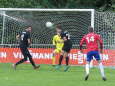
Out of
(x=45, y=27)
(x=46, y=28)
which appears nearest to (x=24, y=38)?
(x=46, y=28)

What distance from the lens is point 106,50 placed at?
91.4ft

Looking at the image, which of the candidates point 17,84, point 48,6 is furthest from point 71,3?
point 17,84

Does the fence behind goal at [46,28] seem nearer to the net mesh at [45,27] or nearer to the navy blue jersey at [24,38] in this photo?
the net mesh at [45,27]

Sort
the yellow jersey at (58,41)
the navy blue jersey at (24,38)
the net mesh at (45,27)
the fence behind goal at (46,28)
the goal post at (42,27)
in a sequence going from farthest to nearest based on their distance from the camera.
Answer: the net mesh at (45,27)
the goal post at (42,27)
the fence behind goal at (46,28)
the yellow jersey at (58,41)
the navy blue jersey at (24,38)

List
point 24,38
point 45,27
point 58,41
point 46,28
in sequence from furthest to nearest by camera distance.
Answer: point 45,27 → point 46,28 → point 58,41 → point 24,38

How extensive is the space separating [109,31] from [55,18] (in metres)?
3.21

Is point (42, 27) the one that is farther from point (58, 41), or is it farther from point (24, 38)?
point (24, 38)

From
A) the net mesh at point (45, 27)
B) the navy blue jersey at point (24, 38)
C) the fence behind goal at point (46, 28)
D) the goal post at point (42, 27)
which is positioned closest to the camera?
the navy blue jersey at point (24, 38)

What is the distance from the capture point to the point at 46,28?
1164 inches

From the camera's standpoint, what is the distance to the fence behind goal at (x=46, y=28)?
92.9 ft

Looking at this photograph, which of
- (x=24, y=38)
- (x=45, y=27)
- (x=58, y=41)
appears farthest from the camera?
(x=45, y=27)

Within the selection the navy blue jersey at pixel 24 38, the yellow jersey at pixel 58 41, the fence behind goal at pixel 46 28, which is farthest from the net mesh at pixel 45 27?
the navy blue jersey at pixel 24 38

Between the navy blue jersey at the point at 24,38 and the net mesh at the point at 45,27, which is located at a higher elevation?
the net mesh at the point at 45,27

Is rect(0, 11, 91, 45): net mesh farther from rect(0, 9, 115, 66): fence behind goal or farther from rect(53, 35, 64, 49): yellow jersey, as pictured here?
rect(53, 35, 64, 49): yellow jersey
